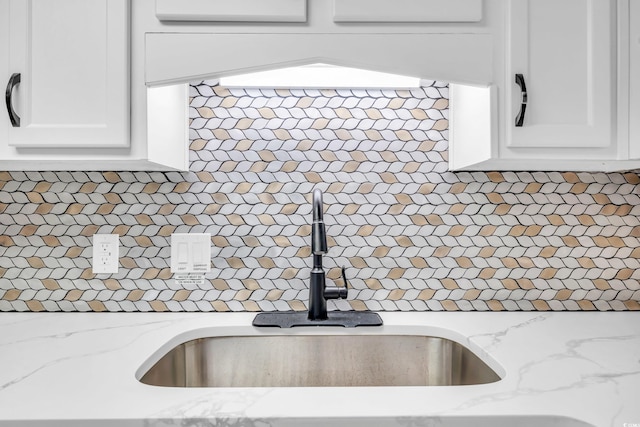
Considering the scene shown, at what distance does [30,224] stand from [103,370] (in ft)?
2.41

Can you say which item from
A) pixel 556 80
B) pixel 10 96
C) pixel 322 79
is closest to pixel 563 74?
pixel 556 80

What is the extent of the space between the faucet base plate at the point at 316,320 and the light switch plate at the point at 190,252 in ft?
0.80

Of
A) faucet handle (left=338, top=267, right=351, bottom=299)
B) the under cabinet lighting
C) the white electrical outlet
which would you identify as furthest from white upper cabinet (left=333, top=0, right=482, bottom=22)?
the white electrical outlet

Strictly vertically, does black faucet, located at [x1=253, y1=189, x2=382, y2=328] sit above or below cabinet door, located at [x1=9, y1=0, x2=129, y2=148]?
below

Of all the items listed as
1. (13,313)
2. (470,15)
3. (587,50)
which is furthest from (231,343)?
(587,50)

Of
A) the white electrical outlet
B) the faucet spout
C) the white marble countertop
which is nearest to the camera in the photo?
the white marble countertop

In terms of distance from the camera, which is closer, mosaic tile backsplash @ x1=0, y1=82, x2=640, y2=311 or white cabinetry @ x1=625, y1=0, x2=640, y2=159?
white cabinetry @ x1=625, y1=0, x2=640, y2=159

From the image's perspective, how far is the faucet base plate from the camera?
4.25 ft

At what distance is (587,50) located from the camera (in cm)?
111

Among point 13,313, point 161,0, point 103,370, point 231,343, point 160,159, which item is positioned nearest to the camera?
point 103,370

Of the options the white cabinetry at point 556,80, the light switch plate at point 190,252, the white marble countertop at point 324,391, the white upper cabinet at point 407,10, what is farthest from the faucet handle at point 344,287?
the white upper cabinet at point 407,10

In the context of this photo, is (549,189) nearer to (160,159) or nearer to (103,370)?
(160,159)

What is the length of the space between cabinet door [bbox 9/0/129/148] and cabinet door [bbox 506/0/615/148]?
950mm

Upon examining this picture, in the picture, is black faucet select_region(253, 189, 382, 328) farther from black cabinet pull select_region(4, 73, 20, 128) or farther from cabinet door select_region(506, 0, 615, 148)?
black cabinet pull select_region(4, 73, 20, 128)
